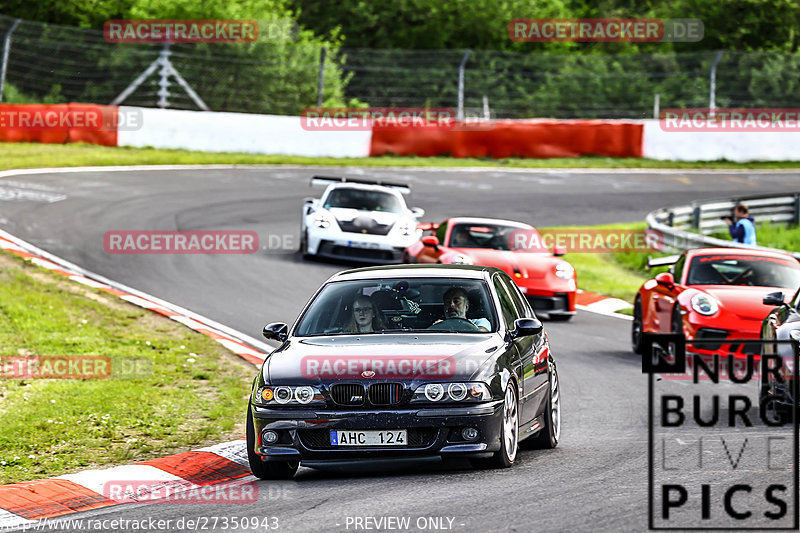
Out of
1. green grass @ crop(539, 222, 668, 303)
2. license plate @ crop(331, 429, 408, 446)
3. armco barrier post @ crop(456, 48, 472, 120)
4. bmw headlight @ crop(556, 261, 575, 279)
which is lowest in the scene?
green grass @ crop(539, 222, 668, 303)

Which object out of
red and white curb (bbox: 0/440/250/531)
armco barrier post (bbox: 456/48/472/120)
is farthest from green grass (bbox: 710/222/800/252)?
red and white curb (bbox: 0/440/250/531)

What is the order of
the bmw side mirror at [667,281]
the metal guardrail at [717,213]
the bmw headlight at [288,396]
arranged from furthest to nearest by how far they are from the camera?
1. the metal guardrail at [717,213]
2. the bmw side mirror at [667,281]
3. the bmw headlight at [288,396]

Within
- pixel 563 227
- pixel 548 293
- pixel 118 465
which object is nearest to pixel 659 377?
pixel 548 293

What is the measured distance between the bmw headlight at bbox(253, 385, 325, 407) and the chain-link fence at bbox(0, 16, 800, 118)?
2599 cm

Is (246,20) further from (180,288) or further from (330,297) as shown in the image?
(330,297)

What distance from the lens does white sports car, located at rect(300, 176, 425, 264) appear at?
65.0 ft

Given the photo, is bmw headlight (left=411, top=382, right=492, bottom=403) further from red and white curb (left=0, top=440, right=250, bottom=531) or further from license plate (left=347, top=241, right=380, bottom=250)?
license plate (left=347, top=241, right=380, bottom=250)

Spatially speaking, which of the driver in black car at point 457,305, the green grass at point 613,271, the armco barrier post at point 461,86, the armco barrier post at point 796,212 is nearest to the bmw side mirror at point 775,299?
the driver in black car at point 457,305

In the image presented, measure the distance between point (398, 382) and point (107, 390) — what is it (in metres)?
4.16

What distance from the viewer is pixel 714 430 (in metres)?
9.15

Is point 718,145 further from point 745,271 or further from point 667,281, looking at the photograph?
point 667,281

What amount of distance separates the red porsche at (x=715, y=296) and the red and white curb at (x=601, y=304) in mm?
2845

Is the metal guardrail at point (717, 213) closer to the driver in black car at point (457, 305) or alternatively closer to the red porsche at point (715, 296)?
the red porsche at point (715, 296)

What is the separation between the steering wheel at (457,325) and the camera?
844 cm
